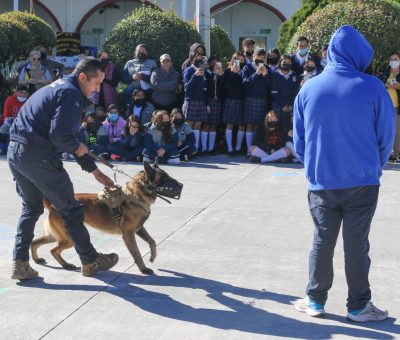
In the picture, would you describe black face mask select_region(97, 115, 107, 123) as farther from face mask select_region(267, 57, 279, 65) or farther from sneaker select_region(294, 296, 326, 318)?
sneaker select_region(294, 296, 326, 318)

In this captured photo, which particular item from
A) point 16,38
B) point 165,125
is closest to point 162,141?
point 165,125

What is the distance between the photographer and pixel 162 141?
12.5 m

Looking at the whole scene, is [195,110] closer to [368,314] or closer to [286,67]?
[286,67]

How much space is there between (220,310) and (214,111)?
845 centimetres

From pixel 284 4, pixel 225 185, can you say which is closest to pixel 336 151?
pixel 225 185

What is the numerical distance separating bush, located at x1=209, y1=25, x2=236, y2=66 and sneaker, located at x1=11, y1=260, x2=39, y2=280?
12.8 meters

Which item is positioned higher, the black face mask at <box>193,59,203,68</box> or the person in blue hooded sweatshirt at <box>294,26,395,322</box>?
the black face mask at <box>193,59,203,68</box>

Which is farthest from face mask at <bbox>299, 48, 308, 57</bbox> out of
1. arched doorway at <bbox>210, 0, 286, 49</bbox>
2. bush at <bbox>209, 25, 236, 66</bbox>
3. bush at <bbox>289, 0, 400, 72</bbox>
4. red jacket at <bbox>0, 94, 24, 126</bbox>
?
arched doorway at <bbox>210, 0, 286, 49</bbox>

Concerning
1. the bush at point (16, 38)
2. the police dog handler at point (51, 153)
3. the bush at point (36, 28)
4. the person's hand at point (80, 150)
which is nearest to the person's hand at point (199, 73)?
the bush at point (16, 38)

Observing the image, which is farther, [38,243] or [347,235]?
[38,243]

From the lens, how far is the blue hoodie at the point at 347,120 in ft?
15.8

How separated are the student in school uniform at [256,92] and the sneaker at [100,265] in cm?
720

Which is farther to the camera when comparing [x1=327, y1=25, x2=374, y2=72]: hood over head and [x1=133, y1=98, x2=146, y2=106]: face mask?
[x1=133, y1=98, x2=146, y2=106]: face mask

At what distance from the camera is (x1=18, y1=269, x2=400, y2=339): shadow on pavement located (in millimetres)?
4883
